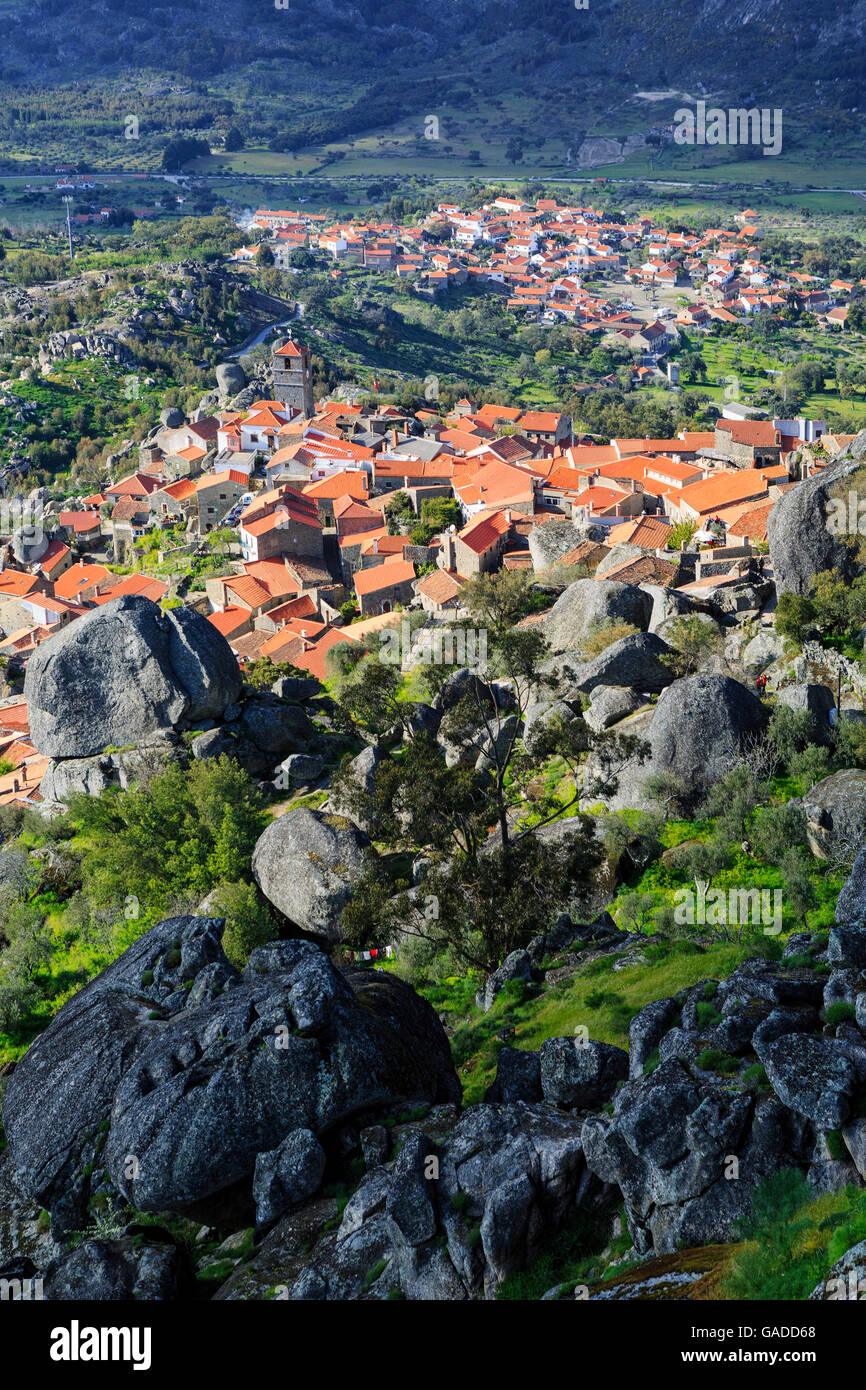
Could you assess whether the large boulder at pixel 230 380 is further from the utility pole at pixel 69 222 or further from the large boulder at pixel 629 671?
the large boulder at pixel 629 671

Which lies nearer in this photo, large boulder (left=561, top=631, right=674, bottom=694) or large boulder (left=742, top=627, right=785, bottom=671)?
large boulder (left=561, top=631, right=674, bottom=694)

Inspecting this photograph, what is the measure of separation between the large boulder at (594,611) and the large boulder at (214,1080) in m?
20.3

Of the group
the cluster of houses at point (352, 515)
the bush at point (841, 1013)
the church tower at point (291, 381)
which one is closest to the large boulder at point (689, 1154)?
the bush at point (841, 1013)

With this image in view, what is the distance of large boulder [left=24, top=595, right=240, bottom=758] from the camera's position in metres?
32.4

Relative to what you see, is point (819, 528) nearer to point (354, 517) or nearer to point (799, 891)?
point (799, 891)

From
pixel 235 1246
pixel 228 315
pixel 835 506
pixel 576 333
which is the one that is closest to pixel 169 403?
pixel 228 315

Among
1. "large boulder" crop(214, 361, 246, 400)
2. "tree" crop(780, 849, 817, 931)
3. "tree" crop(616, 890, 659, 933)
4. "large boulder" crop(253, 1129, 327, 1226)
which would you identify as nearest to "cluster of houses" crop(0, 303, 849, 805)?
"large boulder" crop(214, 361, 246, 400)

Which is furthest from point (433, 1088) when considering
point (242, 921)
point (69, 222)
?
point (69, 222)

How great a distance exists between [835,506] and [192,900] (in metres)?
22.0

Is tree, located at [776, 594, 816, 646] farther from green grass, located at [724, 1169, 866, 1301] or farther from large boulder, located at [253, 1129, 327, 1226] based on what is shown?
green grass, located at [724, 1169, 866, 1301]

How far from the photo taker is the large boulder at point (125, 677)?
32.4 meters

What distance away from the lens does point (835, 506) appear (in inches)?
1330

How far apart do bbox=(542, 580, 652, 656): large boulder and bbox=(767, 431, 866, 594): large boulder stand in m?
4.61
